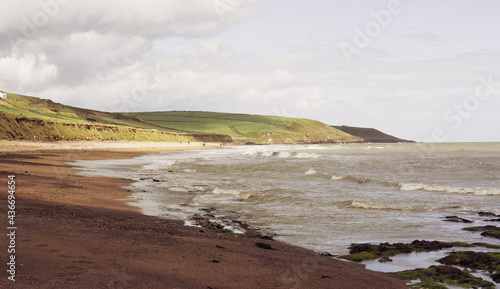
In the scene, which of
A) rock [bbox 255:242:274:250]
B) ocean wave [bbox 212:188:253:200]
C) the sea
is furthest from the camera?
ocean wave [bbox 212:188:253:200]

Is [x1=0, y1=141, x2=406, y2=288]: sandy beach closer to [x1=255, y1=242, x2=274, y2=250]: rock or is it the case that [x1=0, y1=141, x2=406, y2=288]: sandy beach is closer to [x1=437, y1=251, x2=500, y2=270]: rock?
[x1=255, y1=242, x2=274, y2=250]: rock

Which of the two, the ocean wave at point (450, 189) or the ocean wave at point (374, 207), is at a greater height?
the ocean wave at point (450, 189)

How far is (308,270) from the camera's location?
10375mm

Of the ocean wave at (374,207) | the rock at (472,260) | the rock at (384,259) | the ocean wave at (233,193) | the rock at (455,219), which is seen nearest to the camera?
the rock at (472,260)

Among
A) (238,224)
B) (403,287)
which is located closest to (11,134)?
(238,224)

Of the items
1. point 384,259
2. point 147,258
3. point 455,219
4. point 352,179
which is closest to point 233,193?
point 455,219

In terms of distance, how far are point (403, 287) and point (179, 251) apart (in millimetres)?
5664

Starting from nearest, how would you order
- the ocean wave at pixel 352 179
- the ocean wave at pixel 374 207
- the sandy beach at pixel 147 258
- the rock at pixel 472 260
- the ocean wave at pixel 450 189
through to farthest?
the sandy beach at pixel 147 258
the rock at pixel 472 260
the ocean wave at pixel 374 207
the ocean wave at pixel 450 189
the ocean wave at pixel 352 179

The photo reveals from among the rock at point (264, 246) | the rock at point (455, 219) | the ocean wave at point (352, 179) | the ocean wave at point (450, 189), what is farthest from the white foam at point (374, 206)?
the ocean wave at point (352, 179)

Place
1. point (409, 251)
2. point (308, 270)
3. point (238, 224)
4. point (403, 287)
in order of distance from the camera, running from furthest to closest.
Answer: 1. point (238, 224)
2. point (409, 251)
3. point (308, 270)
4. point (403, 287)

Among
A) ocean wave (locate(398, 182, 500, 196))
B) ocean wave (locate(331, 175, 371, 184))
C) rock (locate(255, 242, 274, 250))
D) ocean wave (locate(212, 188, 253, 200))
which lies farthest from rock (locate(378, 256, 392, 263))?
ocean wave (locate(331, 175, 371, 184))

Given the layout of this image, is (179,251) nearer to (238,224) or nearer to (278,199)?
(238,224)

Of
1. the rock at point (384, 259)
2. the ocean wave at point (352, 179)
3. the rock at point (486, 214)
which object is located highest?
the ocean wave at point (352, 179)

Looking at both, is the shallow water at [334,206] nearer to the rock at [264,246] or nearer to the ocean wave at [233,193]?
the ocean wave at [233,193]
